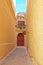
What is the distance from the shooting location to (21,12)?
22.0 meters

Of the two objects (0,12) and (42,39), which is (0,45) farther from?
(42,39)

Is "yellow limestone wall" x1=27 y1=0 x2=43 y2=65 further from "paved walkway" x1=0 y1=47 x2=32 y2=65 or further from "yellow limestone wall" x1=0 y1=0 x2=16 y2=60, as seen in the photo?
"yellow limestone wall" x1=0 y1=0 x2=16 y2=60

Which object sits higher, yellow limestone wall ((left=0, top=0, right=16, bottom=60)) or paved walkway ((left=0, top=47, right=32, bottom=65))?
yellow limestone wall ((left=0, top=0, right=16, bottom=60))

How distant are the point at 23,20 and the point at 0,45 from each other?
16.7m

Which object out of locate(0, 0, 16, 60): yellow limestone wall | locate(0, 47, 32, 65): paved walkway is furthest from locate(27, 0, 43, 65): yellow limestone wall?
locate(0, 0, 16, 60): yellow limestone wall

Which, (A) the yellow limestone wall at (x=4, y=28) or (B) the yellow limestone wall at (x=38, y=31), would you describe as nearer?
(B) the yellow limestone wall at (x=38, y=31)

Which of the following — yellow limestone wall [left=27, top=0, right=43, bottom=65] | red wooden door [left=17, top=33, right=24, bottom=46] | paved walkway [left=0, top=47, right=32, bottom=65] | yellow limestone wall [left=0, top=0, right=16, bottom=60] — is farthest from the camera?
red wooden door [left=17, top=33, right=24, bottom=46]

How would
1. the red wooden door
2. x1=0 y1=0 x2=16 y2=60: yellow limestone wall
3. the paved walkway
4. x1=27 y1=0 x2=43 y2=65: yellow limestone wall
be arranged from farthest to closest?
the red wooden door < x1=0 y1=0 x2=16 y2=60: yellow limestone wall < the paved walkway < x1=27 y1=0 x2=43 y2=65: yellow limestone wall

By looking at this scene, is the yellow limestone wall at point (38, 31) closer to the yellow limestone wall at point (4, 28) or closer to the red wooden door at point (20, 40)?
the yellow limestone wall at point (4, 28)

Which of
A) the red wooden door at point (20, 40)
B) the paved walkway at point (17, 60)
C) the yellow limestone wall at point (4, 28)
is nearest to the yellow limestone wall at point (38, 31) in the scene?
the paved walkway at point (17, 60)

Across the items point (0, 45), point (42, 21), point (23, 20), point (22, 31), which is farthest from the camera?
point (23, 20)

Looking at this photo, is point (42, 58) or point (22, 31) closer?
point (42, 58)

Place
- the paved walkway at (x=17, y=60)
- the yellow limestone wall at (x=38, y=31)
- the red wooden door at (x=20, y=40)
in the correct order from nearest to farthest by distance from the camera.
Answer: the yellow limestone wall at (x=38, y=31), the paved walkway at (x=17, y=60), the red wooden door at (x=20, y=40)

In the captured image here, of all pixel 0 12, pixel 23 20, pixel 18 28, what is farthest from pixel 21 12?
pixel 0 12
